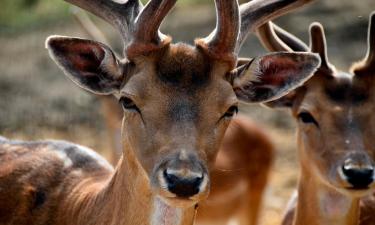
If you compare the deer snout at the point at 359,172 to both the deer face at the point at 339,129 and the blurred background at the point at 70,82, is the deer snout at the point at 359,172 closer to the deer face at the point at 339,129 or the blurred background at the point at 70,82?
the deer face at the point at 339,129

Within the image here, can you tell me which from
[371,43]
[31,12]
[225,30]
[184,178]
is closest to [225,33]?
[225,30]

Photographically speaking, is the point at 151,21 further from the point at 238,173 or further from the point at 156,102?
the point at 238,173

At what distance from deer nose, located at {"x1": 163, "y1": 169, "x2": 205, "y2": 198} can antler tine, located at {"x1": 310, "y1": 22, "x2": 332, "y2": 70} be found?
263cm

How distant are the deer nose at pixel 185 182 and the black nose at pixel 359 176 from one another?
1960 mm

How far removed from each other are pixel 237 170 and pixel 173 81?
5.38 m

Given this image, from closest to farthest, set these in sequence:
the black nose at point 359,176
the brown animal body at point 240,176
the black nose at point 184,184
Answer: the black nose at point 184,184, the black nose at point 359,176, the brown animal body at point 240,176

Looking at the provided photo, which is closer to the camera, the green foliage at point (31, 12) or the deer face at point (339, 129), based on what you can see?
the deer face at point (339, 129)

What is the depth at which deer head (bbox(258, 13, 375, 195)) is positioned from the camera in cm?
713

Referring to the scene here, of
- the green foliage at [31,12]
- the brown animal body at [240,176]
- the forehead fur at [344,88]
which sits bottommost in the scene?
the green foliage at [31,12]

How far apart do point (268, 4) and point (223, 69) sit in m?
0.82

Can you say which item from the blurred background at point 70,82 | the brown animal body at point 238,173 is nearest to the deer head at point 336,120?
the brown animal body at point 238,173

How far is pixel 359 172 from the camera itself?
702 cm

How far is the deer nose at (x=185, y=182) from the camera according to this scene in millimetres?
5375

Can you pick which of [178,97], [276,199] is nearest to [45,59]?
[276,199]
